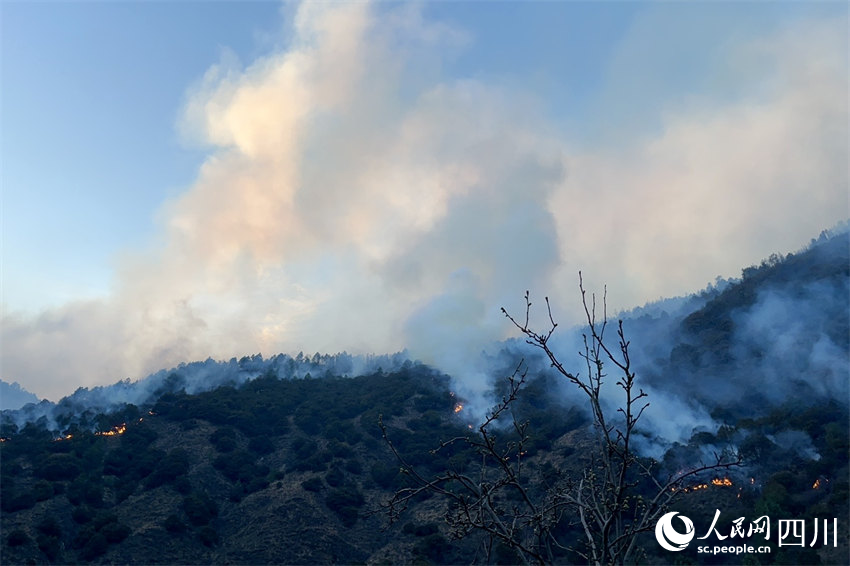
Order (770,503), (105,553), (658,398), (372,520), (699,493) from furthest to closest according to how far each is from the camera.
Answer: (658,398)
(372,520)
(699,493)
(105,553)
(770,503)

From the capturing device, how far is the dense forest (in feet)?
114

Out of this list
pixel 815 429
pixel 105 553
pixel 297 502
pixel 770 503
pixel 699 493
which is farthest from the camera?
pixel 297 502

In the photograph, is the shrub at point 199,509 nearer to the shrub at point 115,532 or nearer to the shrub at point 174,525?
the shrub at point 174,525

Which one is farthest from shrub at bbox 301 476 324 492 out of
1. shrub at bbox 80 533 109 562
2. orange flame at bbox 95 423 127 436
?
orange flame at bbox 95 423 127 436

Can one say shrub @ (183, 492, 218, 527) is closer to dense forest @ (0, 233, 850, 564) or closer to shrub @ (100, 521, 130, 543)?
dense forest @ (0, 233, 850, 564)

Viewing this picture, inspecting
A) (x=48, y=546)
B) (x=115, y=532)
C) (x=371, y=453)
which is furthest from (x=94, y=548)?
(x=371, y=453)

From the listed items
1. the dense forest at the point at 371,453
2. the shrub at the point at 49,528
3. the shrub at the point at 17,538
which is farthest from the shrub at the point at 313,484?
the shrub at the point at 17,538

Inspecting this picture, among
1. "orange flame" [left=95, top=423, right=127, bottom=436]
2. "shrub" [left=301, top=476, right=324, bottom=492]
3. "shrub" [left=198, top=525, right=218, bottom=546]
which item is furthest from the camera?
"orange flame" [left=95, top=423, right=127, bottom=436]

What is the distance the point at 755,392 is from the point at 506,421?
26.8 m

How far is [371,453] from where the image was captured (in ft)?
179

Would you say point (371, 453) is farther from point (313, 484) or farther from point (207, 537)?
point (207, 537)

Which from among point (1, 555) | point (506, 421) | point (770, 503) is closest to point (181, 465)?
point (1, 555)

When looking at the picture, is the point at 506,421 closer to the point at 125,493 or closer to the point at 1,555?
the point at 125,493

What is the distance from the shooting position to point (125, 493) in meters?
42.4
